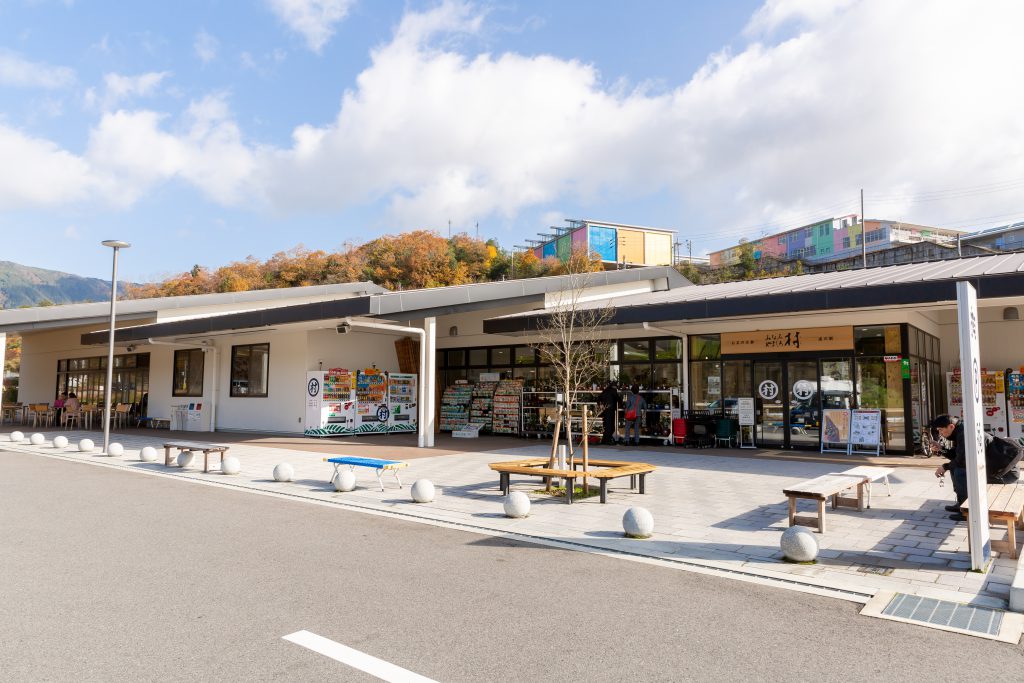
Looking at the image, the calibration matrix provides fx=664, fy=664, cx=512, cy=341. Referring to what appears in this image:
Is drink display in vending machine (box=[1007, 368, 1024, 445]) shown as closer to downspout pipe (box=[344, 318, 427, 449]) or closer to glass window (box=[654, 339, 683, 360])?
glass window (box=[654, 339, 683, 360])

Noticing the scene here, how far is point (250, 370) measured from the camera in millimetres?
20844

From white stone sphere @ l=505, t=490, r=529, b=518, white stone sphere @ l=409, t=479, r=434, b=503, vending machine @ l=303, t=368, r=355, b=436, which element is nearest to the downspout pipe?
vending machine @ l=303, t=368, r=355, b=436

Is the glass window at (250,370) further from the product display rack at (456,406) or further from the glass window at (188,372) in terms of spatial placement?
the product display rack at (456,406)

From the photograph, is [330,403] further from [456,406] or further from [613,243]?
[613,243]

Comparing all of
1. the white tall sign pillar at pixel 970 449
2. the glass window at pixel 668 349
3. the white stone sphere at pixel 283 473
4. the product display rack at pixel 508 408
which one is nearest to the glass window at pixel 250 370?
the product display rack at pixel 508 408

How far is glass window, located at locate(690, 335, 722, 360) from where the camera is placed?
1642 cm

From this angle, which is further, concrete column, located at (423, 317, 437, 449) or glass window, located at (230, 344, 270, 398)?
glass window, located at (230, 344, 270, 398)

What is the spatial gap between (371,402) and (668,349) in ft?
29.0

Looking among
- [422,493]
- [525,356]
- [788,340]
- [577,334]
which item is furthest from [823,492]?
[525,356]

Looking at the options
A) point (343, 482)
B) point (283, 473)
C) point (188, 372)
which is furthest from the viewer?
point (188, 372)

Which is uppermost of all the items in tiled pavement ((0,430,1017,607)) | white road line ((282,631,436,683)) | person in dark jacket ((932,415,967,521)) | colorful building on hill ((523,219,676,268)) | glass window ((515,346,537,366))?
colorful building on hill ((523,219,676,268))

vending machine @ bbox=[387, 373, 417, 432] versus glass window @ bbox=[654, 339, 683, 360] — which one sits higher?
glass window @ bbox=[654, 339, 683, 360]

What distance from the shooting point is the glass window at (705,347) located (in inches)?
Answer: 647

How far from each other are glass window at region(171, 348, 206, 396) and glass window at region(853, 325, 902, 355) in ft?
63.1
